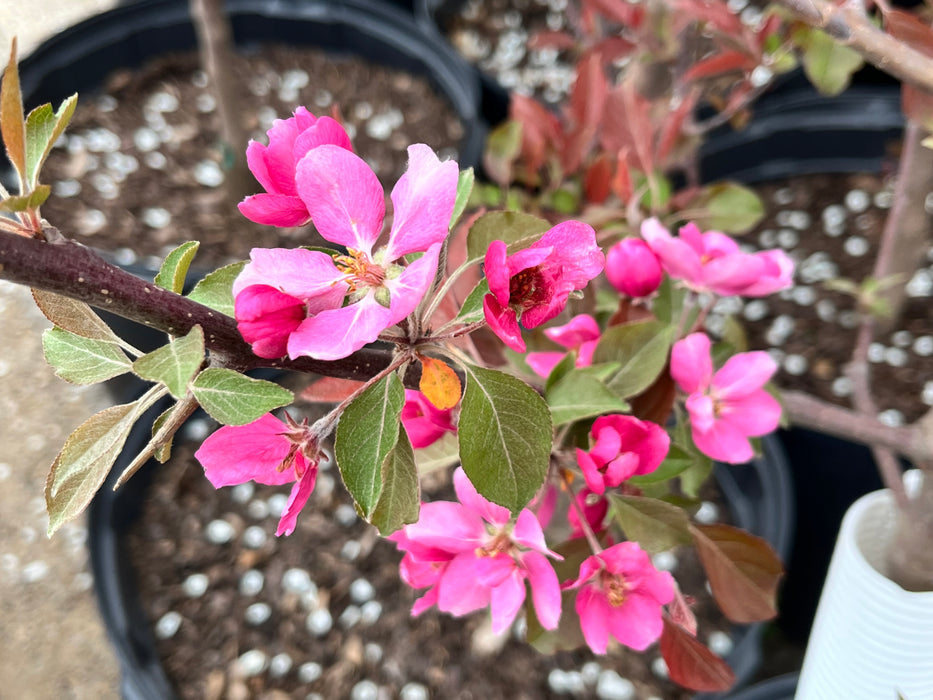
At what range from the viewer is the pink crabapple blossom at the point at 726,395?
1.78 ft

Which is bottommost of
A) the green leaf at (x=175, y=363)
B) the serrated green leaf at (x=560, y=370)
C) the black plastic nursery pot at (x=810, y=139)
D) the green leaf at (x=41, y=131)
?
the black plastic nursery pot at (x=810, y=139)

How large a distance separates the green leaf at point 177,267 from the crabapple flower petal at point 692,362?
337 mm

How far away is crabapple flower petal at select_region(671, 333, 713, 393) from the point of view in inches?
21.3

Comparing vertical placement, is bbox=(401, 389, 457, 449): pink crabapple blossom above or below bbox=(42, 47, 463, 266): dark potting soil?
above

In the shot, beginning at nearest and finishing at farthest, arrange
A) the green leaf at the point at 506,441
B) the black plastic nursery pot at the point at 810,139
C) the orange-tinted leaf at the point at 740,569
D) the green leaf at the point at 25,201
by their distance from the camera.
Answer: the green leaf at the point at 25,201
the green leaf at the point at 506,441
the orange-tinted leaf at the point at 740,569
the black plastic nursery pot at the point at 810,139

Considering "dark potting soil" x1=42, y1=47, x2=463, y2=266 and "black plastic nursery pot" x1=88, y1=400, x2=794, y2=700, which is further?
"dark potting soil" x1=42, y1=47, x2=463, y2=266

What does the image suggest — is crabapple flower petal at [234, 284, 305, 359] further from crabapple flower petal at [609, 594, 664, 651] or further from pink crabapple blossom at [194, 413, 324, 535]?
crabapple flower petal at [609, 594, 664, 651]

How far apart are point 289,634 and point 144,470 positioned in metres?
0.32

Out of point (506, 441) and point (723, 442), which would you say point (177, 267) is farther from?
point (723, 442)

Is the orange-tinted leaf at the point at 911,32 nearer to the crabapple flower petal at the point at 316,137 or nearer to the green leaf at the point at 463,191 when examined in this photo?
the green leaf at the point at 463,191

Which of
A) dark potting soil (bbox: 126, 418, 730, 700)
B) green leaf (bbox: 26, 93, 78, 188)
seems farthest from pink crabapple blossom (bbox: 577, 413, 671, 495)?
dark potting soil (bbox: 126, 418, 730, 700)

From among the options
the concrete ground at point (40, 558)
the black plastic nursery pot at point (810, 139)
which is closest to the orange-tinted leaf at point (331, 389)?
the concrete ground at point (40, 558)

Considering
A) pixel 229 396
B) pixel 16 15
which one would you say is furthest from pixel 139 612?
pixel 229 396

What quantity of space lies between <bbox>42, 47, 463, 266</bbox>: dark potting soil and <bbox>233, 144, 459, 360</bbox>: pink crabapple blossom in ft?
3.39
